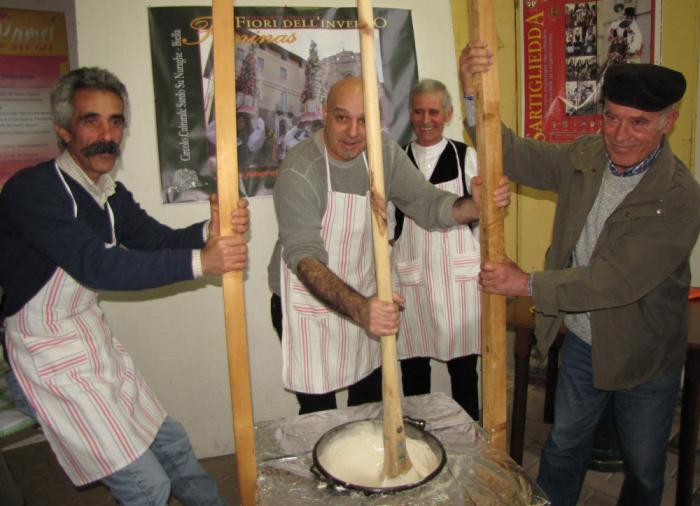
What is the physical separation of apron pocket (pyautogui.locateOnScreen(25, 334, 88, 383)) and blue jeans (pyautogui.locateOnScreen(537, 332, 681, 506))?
1.63 m

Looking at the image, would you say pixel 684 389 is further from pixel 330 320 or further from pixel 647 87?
pixel 330 320

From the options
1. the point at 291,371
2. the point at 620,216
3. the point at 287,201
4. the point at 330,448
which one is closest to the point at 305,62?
the point at 287,201

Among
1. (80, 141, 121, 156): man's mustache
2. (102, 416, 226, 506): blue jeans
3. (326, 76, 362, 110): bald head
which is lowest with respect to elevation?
(102, 416, 226, 506): blue jeans

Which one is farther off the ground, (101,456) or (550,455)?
(101,456)

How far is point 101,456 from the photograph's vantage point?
161 centimetres

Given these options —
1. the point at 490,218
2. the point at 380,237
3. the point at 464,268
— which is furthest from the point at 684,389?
the point at 380,237

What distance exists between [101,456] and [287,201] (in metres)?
0.97

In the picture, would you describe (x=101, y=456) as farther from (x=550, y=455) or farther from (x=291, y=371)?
(x=550, y=455)

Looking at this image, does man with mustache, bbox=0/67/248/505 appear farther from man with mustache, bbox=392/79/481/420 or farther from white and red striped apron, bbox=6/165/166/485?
man with mustache, bbox=392/79/481/420

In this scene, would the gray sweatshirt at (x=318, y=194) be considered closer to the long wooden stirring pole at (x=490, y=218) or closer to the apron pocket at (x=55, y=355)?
the long wooden stirring pole at (x=490, y=218)

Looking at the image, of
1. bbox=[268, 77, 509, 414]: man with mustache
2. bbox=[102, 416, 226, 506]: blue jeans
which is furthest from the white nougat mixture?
bbox=[102, 416, 226, 506]: blue jeans

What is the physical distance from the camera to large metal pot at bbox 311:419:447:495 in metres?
1.28

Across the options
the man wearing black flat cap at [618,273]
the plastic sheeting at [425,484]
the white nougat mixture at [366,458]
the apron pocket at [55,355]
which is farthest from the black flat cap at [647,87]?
the apron pocket at [55,355]

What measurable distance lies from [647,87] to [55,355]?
1.92 metres
